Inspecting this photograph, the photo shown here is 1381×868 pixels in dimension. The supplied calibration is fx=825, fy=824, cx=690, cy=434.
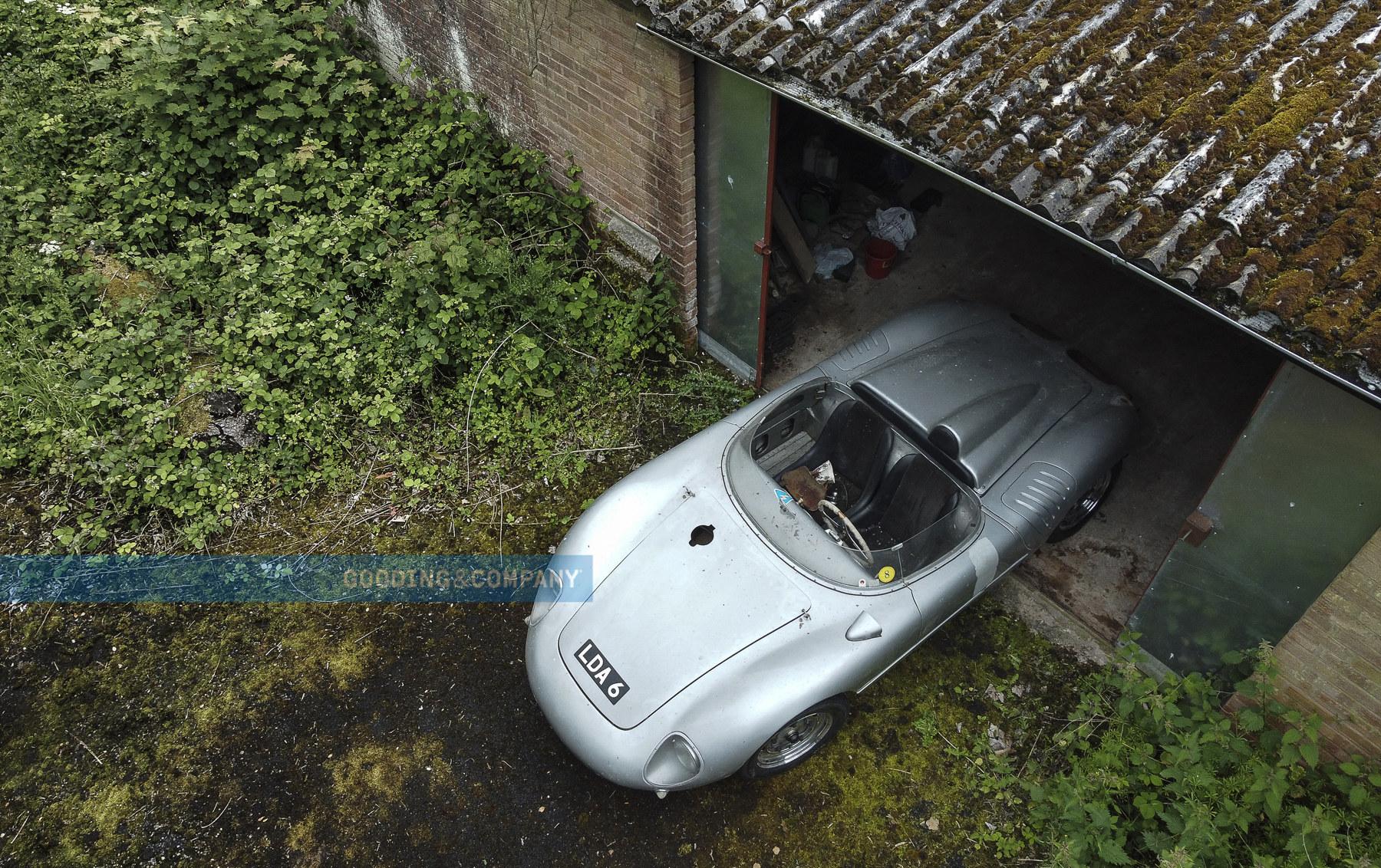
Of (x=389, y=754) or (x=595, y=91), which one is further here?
(x=595, y=91)

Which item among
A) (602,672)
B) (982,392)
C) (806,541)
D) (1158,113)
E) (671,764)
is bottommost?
(671,764)

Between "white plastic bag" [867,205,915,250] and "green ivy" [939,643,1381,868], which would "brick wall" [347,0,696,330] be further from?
"green ivy" [939,643,1381,868]

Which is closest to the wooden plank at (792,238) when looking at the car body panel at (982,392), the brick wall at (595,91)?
the brick wall at (595,91)

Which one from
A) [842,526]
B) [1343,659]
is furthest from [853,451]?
[1343,659]

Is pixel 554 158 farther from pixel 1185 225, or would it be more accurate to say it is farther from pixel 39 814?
pixel 39 814

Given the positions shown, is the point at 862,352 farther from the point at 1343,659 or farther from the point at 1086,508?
the point at 1343,659

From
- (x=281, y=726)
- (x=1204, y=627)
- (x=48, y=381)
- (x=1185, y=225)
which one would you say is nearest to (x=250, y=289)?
(x=48, y=381)

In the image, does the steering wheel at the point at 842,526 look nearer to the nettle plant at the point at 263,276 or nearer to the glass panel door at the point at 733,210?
the glass panel door at the point at 733,210
